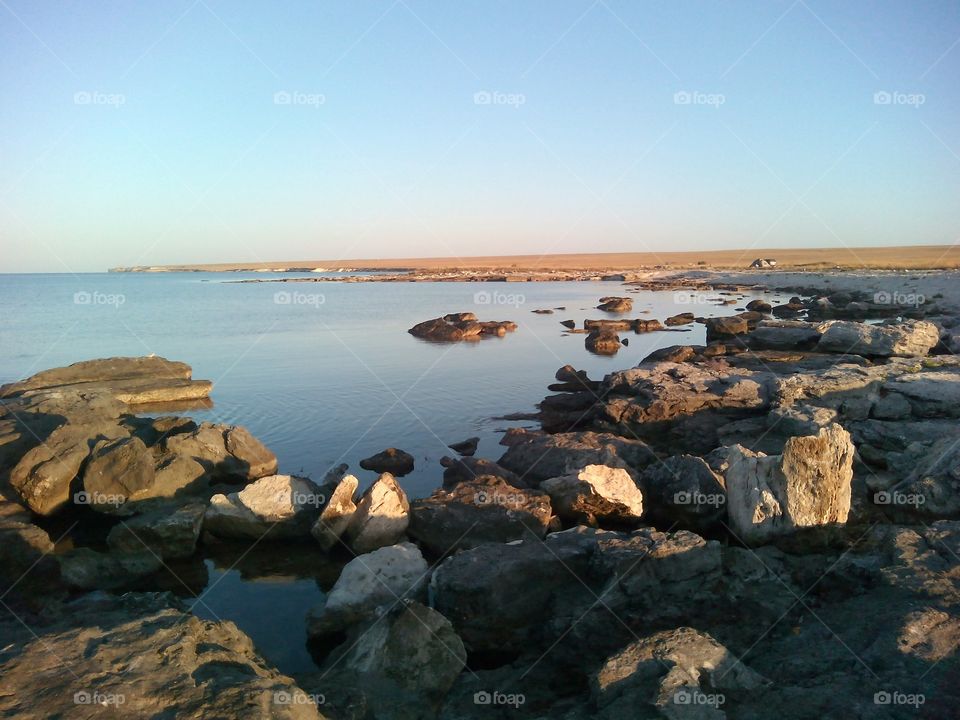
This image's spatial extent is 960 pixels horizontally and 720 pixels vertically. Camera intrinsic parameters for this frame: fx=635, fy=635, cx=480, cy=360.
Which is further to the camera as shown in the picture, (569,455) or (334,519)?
(569,455)

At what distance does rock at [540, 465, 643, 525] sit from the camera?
Answer: 39.1 ft

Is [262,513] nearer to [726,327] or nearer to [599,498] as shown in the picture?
[599,498]

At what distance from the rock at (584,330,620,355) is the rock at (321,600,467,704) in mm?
27927

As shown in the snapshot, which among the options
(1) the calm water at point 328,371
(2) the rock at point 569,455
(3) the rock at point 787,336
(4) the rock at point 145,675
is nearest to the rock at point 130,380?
(1) the calm water at point 328,371

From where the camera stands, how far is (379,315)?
197 ft

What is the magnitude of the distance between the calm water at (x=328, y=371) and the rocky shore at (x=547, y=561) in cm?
100

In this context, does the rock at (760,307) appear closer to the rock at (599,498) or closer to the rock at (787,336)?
the rock at (787,336)

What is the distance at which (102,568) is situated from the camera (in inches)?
429

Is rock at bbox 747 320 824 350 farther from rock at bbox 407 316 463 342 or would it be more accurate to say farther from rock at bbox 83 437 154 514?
rock at bbox 83 437 154 514

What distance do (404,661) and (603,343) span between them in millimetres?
29855

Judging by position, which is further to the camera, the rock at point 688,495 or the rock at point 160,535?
the rock at point 160,535

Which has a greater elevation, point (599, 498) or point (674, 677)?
point (674, 677)

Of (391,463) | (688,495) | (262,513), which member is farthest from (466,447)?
(688,495)

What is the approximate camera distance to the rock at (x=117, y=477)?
13.2 m
